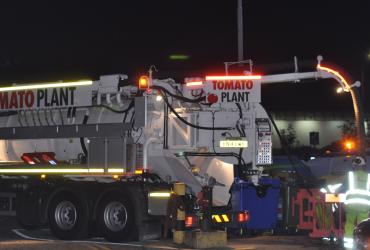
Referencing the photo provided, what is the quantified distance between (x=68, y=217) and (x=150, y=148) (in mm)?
2336

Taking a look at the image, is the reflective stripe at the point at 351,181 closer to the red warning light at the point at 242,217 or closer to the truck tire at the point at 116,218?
the red warning light at the point at 242,217

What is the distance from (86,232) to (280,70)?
16.8 ft

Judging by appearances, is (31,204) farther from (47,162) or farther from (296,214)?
(296,214)

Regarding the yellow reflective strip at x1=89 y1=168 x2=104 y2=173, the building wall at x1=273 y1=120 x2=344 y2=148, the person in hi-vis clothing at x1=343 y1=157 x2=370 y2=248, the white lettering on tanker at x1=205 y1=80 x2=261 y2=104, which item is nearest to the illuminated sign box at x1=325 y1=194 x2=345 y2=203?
the person in hi-vis clothing at x1=343 y1=157 x2=370 y2=248

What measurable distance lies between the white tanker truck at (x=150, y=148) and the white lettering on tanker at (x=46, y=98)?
0.03 metres

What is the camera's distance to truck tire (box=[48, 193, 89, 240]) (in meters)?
12.5

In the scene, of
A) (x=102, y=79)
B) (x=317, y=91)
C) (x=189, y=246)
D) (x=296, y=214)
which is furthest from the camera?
(x=317, y=91)

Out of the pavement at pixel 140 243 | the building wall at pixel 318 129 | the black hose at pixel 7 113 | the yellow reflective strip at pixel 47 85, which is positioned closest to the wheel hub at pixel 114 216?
the pavement at pixel 140 243

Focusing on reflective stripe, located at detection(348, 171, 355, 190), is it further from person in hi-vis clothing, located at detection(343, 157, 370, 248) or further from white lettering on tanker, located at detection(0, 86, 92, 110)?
white lettering on tanker, located at detection(0, 86, 92, 110)

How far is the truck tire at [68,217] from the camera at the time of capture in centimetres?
1246

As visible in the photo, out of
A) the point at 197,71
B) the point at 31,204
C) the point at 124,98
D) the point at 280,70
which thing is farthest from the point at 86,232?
the point at 280,70

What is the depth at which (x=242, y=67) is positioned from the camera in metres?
12.6

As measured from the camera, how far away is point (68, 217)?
12844 mm

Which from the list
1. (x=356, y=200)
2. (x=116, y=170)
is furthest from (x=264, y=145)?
(x=116, y=170)
